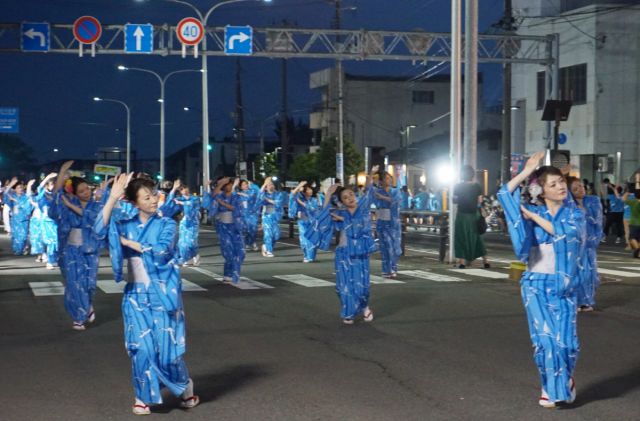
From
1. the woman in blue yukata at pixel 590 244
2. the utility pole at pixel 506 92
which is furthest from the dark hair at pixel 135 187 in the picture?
the utility pole at pixel 506 92

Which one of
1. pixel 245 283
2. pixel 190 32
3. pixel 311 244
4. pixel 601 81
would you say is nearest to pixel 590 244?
pixel 311 244

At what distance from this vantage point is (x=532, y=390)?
8047 mm

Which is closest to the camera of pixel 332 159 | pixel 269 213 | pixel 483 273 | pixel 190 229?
pixel 483 273

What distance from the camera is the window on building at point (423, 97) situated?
245 ft

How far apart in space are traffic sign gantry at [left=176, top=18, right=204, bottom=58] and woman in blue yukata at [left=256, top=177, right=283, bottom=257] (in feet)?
18.5

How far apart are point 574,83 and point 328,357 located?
33.6m

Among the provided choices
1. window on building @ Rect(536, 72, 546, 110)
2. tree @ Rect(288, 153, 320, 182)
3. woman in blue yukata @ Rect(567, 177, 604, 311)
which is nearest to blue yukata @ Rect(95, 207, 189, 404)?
woman in blue yukata @ Rect(567, 177, 604, 311)

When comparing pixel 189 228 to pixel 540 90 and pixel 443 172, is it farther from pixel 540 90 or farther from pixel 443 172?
pixel 443 172

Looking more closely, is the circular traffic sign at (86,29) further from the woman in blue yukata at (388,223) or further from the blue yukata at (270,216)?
the woman in blue yukata at (388,223)

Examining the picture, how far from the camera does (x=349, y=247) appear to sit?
12.4 metres

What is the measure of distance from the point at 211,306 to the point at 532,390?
6667 mm

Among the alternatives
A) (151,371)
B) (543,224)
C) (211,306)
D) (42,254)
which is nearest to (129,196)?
(151,371)

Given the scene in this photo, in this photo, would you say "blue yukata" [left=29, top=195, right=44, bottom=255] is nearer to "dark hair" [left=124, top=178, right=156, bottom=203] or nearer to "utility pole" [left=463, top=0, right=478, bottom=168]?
"utility pole" [left=463, top=0, right=478, bottom=168]

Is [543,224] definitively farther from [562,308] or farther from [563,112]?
[563,112]
